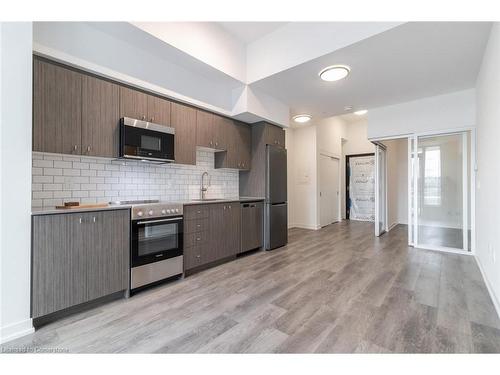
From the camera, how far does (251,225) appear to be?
385cm

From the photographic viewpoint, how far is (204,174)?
3809mm

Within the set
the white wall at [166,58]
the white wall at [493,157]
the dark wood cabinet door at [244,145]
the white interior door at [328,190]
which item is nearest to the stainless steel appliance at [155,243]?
the white wall at [166,58]

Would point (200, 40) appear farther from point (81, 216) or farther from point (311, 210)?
point (311, 210)

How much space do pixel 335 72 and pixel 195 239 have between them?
2.89 metres

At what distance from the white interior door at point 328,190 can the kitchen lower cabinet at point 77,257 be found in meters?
5.21

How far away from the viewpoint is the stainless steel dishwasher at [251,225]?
3.71 meters

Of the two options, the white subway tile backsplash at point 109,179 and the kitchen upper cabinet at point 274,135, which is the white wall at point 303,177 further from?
the white subway tile backsplash at point 109,179

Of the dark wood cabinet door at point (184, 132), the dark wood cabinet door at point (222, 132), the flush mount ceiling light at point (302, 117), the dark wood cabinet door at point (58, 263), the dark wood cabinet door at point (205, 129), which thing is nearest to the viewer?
the dark wood cabinet door at point (58, 263)

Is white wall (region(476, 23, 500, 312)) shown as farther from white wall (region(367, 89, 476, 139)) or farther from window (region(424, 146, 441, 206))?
window (region(424, 146, 441, 206))

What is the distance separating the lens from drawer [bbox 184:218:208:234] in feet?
9.55

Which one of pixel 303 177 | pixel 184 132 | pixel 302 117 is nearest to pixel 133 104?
pixel 184 132

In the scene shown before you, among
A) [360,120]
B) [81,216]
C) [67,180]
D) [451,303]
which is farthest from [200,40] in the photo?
[360,120]

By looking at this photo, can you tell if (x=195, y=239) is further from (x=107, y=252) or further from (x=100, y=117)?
(x=100, y=117)

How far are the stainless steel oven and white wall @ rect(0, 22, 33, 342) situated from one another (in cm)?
81
